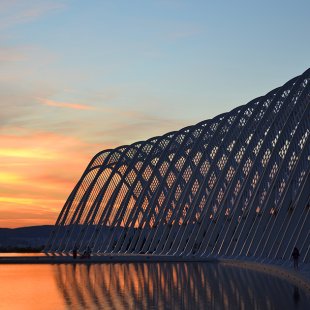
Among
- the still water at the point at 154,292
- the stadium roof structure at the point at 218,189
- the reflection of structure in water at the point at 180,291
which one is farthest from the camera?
the stadium roof structure at the point at 218,189

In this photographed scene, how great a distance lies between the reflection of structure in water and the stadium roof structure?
459 centimetres

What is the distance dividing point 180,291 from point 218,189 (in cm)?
2361

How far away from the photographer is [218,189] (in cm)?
4653

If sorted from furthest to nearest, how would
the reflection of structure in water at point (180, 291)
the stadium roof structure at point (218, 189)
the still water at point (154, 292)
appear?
the stadium roof structure at point (218, 189)
the still water at point (154, 292)
the reflection of structure in water at point (180, 291)

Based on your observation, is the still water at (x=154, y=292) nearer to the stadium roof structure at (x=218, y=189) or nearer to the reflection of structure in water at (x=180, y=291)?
the reflection of structure in water at (x=180, y=291)

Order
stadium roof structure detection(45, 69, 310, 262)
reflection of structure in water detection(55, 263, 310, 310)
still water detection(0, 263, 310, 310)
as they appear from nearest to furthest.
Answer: reflection of structure in water detection(55, 263, 310, 310) < still water detection(0, 263, 310, 310) < stadium roof structure detection(45, 69, 310, 262)

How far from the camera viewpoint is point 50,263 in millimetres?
46375

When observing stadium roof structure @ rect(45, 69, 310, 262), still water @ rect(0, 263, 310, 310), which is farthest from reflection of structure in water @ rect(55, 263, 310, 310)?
stadium roof structure @ rect(45, 69, 310, 262)

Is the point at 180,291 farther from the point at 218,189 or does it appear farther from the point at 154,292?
the point at 218,189

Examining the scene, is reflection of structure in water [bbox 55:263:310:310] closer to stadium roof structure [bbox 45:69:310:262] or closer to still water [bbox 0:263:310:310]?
still water [bbox 0:263:310:310]

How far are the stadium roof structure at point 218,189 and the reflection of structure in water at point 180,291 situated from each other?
459 centimetres

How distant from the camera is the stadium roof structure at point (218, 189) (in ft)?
118

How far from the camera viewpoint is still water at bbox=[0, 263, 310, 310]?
760 inches

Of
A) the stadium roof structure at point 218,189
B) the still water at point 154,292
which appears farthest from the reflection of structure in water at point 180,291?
the stadium roof structure at point 218,189
